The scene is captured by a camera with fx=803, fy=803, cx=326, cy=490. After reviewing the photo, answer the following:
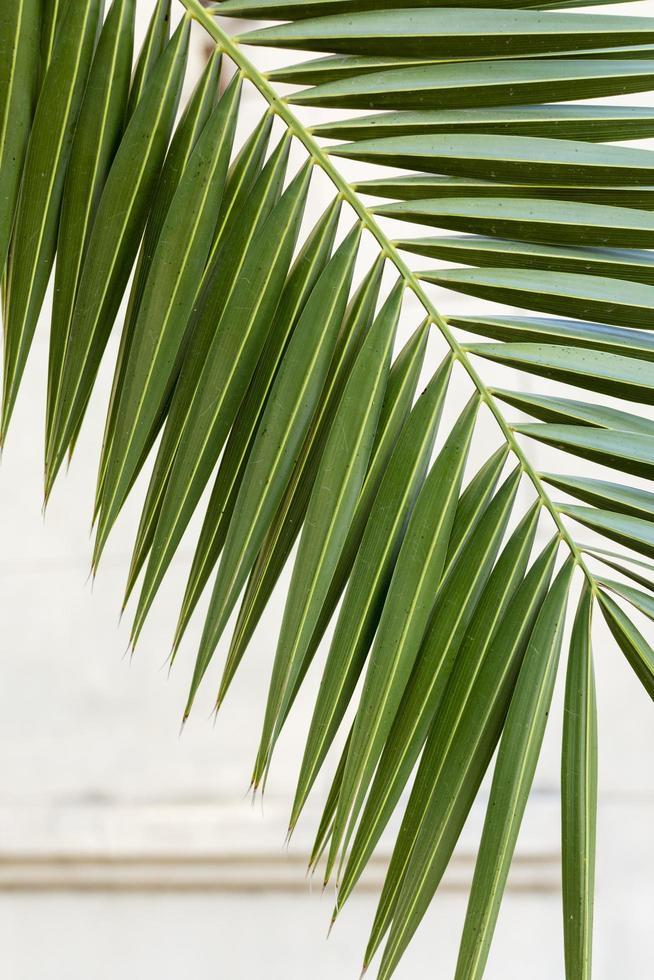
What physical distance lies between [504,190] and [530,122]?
0.09 feet

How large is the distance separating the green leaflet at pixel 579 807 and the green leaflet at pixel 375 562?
0.31ft

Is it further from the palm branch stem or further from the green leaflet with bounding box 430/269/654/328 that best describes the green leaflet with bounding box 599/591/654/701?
the green leaflet with bounding box 430/269/654/328

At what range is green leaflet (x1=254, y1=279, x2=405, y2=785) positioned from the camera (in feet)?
1.08

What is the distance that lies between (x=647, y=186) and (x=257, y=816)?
1.32m

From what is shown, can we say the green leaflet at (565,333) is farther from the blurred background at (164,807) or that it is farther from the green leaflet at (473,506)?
the blurred background at (164,807)

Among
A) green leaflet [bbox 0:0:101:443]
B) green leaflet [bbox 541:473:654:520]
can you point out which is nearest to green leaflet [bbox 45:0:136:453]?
green leaflet [bbox 0:0:101:443]

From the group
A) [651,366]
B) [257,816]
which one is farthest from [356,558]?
[257,816]

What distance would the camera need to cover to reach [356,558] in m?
0.35

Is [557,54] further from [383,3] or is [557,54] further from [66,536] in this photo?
[66,536]

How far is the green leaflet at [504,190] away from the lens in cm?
33

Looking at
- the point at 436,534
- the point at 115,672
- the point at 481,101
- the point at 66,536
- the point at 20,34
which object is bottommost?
the point at 436,534

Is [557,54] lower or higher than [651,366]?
higher

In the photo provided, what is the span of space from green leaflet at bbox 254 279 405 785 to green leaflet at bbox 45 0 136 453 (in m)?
0.13

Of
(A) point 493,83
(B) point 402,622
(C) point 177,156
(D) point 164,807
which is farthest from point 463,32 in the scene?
(D) point 164,807
